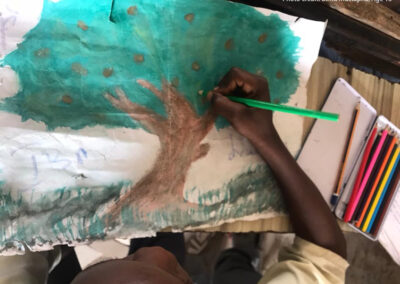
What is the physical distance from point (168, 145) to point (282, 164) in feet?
0.60

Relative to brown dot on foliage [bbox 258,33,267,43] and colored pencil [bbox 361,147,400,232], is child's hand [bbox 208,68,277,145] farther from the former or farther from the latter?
colored pencil [bbox 361,147,400,232]

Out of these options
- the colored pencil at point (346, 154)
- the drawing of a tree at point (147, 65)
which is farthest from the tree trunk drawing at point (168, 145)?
the colored pencil at point (346, 154)

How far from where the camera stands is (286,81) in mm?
542

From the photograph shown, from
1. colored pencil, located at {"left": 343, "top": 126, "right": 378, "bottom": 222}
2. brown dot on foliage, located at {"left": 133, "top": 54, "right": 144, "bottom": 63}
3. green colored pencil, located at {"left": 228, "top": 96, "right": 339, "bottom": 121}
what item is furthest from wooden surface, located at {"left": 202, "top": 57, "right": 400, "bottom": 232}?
brown dot on foliage, located at {"left": 133, "top": 54, "right": 144, "bottom": 63}

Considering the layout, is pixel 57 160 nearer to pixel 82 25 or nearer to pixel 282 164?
pixel 82 25

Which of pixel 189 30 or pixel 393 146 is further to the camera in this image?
pixel 393 146

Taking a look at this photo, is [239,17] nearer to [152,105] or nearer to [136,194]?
[152,105]

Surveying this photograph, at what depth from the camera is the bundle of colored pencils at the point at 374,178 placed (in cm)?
60

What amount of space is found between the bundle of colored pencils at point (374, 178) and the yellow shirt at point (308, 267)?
11cm

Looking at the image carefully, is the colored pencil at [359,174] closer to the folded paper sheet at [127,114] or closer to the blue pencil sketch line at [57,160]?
the folded paper sheet at [127,114]

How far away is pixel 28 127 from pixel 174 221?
24 cm

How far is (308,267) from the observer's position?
50cm

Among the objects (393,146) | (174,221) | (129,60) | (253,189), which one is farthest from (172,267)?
(393,146)

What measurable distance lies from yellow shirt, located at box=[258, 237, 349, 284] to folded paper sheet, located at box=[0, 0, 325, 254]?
0.28 feet
